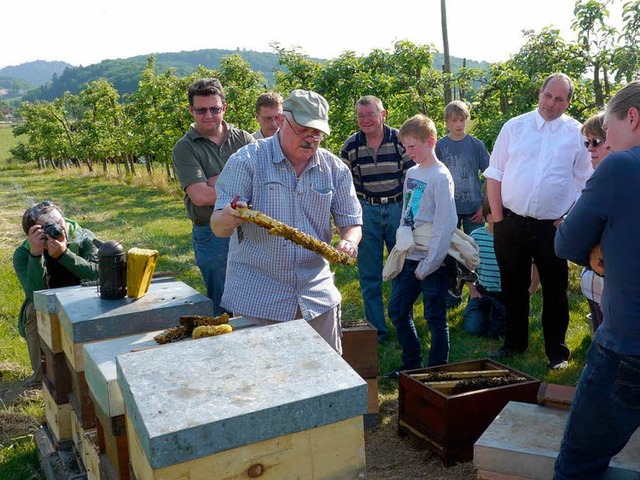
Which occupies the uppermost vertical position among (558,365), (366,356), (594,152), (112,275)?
(594,152)

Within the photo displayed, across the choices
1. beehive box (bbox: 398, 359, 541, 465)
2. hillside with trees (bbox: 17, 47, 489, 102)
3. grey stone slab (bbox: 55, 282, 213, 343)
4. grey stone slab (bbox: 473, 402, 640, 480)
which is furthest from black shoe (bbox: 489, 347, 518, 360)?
hillside with trees (bbox: 17, 47, 489, 102)

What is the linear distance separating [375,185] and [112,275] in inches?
116

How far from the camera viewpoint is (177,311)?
336 cm

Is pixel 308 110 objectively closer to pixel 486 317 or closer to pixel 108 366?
pixel 108 366

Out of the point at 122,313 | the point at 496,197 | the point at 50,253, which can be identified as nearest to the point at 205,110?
the point at 50,253

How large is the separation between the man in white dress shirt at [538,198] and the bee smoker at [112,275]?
307cm

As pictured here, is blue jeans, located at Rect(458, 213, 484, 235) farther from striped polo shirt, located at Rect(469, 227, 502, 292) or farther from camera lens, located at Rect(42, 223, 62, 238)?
camera lens, located at Rect(42, 223, 62, 238)

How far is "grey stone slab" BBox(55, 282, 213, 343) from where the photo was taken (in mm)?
3238

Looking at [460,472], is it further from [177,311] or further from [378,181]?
[378,181]

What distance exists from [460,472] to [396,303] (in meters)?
1.57

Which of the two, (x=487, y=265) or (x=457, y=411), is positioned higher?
(x=487, y=265)

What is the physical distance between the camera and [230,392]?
2227mm

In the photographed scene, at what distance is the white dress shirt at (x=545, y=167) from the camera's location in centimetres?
494

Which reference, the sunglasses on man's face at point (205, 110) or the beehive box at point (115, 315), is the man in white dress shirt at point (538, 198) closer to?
the sunglasses on man's face at point (205, 110)
